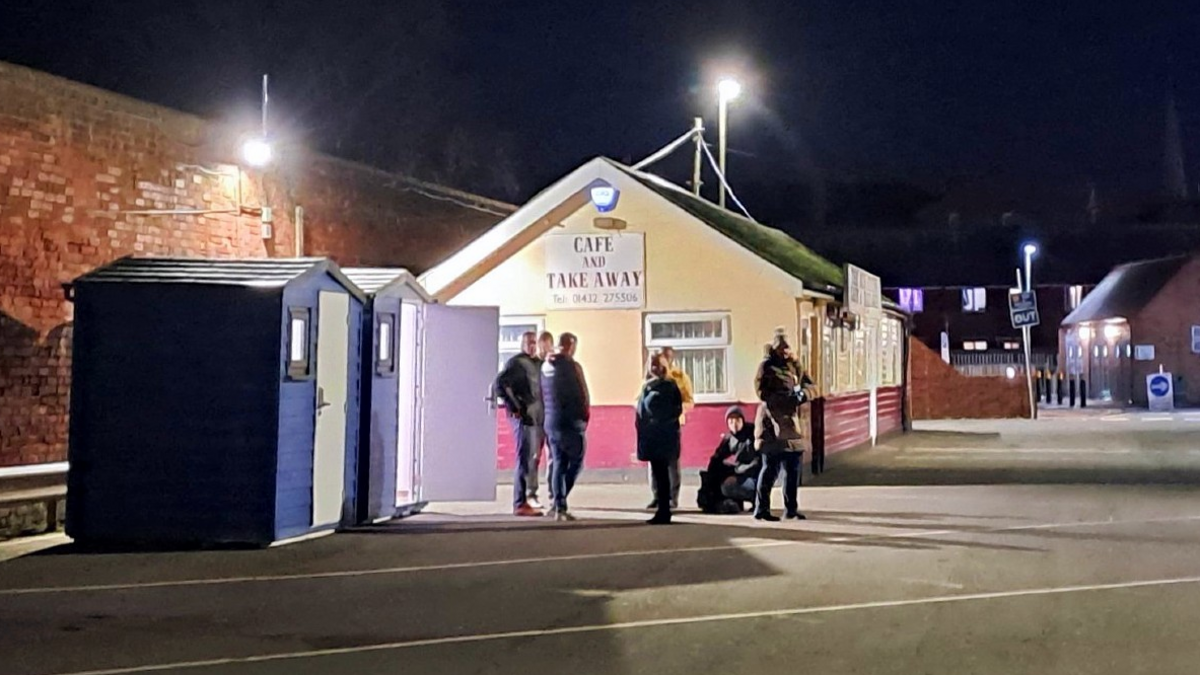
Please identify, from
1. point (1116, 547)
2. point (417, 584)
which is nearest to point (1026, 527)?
point (1116, 547)

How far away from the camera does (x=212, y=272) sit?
12.3 meters

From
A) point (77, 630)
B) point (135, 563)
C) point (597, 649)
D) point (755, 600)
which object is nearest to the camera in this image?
point (597, 649)

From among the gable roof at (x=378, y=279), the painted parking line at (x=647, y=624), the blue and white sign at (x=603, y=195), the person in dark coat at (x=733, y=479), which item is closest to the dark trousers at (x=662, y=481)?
the person in dark coat at (x=733, y=479)

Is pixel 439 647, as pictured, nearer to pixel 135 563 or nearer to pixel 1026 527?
pixel 135 563

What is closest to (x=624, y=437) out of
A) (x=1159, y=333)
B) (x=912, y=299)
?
(x=1159, y=333)

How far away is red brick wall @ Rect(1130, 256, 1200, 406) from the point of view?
155 feet

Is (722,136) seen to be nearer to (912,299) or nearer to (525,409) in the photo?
(525,409)

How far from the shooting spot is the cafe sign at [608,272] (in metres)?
18.5

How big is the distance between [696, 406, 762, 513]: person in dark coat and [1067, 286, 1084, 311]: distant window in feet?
157

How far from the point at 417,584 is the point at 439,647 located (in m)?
2.18

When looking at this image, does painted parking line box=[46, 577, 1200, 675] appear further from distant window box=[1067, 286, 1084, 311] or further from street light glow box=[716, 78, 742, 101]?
distant window box=[1067, 286, 1084, 311]

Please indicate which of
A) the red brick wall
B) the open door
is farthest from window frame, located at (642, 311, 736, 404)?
the red brick wall

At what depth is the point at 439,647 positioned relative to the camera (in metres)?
7.74

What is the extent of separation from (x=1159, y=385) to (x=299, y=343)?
34923mm
